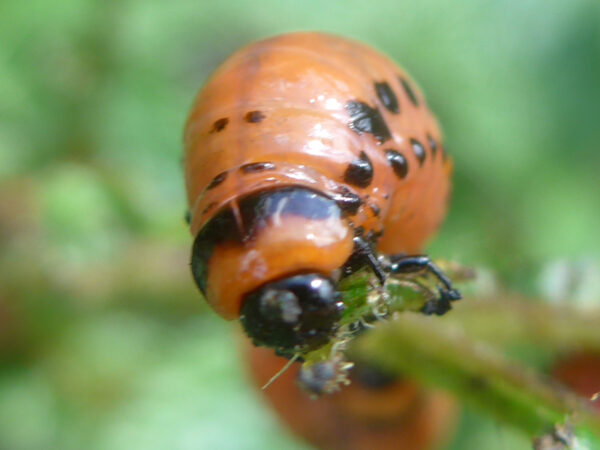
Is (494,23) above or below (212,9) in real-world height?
below

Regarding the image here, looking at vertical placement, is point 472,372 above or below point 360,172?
below

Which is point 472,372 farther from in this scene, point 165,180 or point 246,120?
point 165,180

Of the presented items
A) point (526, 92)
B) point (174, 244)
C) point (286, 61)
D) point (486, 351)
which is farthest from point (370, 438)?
point (526, 92)

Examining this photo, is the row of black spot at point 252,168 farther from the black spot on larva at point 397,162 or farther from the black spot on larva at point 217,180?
the black spot on larva at point 397,162

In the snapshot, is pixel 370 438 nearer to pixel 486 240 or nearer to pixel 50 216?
pixel 486 240

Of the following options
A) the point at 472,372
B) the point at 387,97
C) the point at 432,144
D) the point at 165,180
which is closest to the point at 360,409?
the point at 472,372
